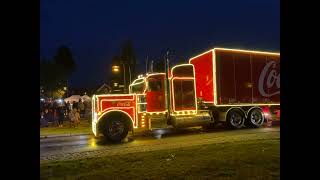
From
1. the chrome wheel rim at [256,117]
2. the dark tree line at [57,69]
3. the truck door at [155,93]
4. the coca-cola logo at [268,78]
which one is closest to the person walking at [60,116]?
the truck door at [155,93]

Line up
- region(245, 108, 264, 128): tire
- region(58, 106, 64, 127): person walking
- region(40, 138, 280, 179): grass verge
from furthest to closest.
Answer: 1. region(58, 106, 64, 127): person walking
2. region(245, 108, 264, 128): tire
3. region(40, 138, 280, 179): grass verge

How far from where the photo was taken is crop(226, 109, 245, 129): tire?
62.4 ft

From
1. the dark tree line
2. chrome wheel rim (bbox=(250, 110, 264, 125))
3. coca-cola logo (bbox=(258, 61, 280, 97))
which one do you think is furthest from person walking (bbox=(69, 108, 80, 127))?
the dark tree line

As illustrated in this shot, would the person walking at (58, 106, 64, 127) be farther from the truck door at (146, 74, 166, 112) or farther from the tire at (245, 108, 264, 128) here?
the tire at (245, 108, 264, 128)

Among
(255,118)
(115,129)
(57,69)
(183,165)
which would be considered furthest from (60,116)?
(57,69)

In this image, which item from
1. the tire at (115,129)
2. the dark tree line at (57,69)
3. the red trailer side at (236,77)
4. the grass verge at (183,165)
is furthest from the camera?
the dark tree line at (57,69)

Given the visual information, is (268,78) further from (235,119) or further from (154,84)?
(154,84)

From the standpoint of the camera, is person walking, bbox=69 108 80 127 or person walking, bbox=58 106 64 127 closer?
person walking, bbox=69 108 80 127

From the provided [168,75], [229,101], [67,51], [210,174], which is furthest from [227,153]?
[67,51]

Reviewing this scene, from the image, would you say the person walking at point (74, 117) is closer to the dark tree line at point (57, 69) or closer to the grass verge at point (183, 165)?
the grass verge at point (183, 165)

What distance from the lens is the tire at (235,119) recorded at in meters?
19.0
